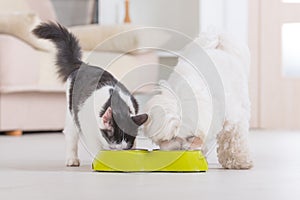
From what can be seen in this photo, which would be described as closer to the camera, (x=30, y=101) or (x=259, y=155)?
(x=259, y=155)

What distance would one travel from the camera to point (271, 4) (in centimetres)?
417

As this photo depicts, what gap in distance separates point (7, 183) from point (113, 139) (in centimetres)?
27

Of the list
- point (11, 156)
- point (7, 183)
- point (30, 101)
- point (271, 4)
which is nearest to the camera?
point (7, 183)

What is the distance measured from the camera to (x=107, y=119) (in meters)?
1.49

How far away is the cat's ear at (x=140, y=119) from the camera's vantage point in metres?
1.44

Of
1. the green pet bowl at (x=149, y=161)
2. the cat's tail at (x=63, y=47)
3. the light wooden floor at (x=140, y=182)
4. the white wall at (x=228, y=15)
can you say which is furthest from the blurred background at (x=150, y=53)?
the green pet bowl at (x=149, y=161)

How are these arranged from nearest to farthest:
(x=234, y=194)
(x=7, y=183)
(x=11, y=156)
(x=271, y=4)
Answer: (x=234, y=194), (x=7, y=183), (x=11, y=156), (x=271, y=4)

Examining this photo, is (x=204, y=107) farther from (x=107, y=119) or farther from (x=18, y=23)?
(x=18, y=23)

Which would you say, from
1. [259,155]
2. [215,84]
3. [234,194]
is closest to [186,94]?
[215,84]

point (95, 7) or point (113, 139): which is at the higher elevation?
point (95, 7)

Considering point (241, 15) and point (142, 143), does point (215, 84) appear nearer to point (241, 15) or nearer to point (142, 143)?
point (142, 143)

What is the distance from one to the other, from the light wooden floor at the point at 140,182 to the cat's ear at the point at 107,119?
106 mm

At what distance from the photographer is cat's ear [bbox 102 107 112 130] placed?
1484 millimetres

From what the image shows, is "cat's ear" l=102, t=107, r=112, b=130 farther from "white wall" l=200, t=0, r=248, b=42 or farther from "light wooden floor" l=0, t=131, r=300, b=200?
"white wall" l=200, t=0, r=248, b=42
